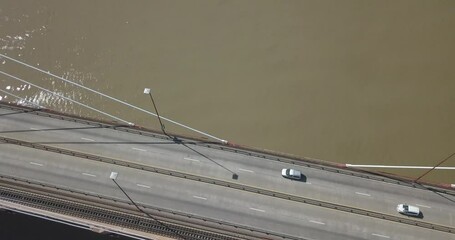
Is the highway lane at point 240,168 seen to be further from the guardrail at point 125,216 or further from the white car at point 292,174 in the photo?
the guardrail at point 125,216

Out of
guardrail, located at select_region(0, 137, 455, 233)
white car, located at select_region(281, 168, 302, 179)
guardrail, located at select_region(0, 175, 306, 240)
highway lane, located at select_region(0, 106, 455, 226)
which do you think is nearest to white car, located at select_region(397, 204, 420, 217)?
guardrail, located at select_region(0, 137, 455, 233)

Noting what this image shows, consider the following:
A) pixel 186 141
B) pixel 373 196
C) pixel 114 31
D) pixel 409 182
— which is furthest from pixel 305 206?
pixel 114 31

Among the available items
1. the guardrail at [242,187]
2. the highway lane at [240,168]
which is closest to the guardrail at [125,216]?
the guardrail at [242,187]

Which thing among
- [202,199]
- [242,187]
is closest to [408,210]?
[242,187]

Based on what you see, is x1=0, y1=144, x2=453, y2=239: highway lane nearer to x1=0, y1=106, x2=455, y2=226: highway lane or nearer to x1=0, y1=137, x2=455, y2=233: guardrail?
x1=0, y1=137, x2=455, y2=233: guardrail

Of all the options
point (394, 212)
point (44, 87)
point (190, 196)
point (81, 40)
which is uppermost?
point (81, 40)

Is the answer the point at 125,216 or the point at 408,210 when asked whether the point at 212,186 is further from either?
the point at 408,210

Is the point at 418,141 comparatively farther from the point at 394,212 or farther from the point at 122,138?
the point at 122,138
